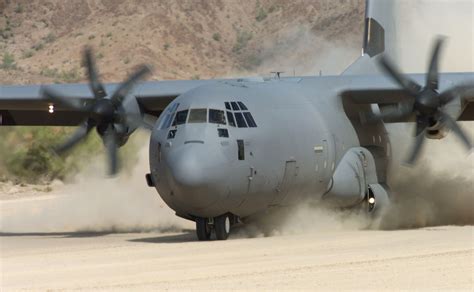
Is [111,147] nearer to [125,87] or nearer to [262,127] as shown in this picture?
[125,87]

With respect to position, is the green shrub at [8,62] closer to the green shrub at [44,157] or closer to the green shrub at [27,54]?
the green shrub at [27,54]

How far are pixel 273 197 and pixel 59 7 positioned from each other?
66.0 m

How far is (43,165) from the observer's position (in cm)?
5172

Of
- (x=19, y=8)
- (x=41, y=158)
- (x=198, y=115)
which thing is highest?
(x=198, y=115)

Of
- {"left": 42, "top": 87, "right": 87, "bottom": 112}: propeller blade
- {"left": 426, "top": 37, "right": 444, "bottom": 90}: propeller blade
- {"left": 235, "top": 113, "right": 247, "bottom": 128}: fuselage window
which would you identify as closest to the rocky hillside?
{"left": 42, "top": 87, "right": 87, "bottom": 112}: propeller blade

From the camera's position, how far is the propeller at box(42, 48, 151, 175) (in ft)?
86.9

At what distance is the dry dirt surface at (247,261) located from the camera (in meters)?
16.3

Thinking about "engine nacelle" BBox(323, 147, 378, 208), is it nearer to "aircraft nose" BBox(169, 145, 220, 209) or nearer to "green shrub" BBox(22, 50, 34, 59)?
"aircraft nose" BBox(169, 145, 220, 209)

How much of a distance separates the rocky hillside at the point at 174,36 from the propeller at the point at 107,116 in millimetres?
49381

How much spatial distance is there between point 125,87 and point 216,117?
4.11m

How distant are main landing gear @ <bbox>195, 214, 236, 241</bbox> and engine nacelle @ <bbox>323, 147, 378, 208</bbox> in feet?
11.3

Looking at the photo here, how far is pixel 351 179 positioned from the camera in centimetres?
2666

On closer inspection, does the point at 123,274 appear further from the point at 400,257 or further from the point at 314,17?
the point at 314,17

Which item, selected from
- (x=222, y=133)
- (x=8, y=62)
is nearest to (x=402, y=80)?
(x=222, y=133)
